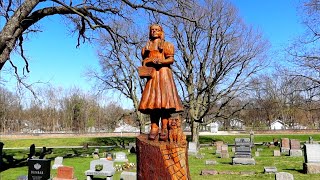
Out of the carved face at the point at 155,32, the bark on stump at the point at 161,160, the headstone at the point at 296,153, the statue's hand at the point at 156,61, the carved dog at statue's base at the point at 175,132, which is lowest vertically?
the headstone at the point at 296,153

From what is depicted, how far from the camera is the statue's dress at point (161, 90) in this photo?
527cm

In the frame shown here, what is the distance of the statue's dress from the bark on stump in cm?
60

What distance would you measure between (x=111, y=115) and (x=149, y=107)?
65457 millimetres

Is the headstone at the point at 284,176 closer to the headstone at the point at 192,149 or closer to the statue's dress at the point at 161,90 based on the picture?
the statue's dress at the point at 161,90

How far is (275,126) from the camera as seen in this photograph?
62188 mm

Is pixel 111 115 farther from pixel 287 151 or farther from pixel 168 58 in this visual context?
pixel 168 58

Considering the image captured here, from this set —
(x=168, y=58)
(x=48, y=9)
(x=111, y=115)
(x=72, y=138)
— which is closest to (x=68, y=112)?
(x=111, y=115)

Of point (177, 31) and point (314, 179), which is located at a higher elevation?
point (177, 31)

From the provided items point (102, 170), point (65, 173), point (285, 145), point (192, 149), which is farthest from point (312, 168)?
point (285, 145)

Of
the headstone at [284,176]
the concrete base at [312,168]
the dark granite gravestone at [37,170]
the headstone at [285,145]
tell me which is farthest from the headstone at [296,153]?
the dark granite gravestone at [37,170]

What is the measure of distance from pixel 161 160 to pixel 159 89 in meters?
1.20

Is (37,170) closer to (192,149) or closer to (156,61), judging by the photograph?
(156,61)

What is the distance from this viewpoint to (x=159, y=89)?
17.5 feet

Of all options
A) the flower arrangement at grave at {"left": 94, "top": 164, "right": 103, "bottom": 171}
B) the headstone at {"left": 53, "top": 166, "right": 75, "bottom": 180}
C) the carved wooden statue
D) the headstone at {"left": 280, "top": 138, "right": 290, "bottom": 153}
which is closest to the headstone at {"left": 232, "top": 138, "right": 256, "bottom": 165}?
the headstone at {"left": 280, "top": 138, "right": 290, "bottom": 153}
